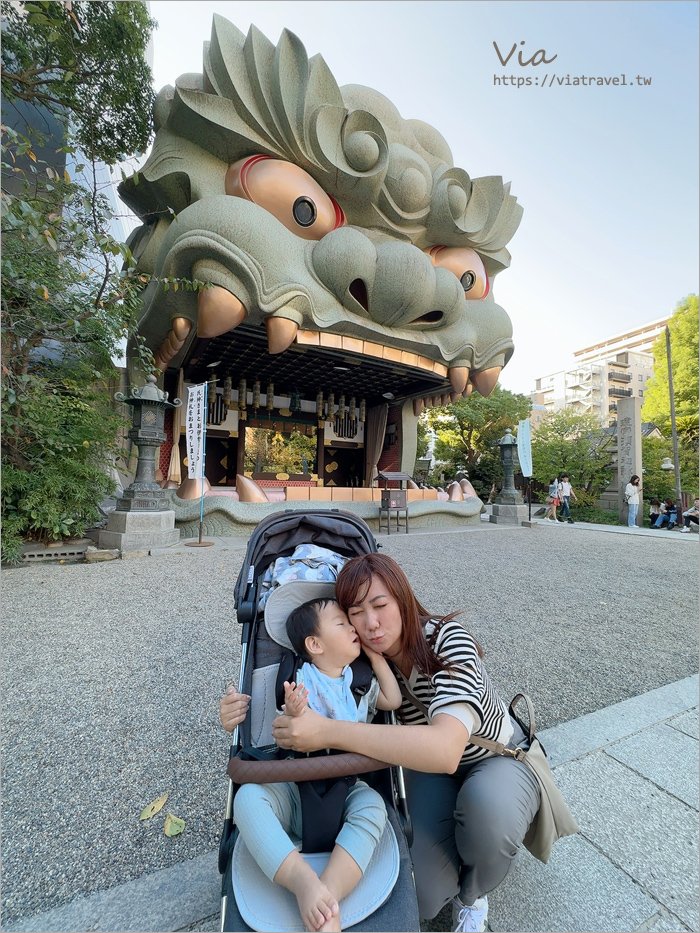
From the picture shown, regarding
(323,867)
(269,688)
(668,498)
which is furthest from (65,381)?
(668,498)

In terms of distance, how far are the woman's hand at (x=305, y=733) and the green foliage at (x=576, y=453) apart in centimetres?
1753

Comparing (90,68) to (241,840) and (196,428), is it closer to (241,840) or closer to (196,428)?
(196,428)

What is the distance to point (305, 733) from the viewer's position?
1.02 m

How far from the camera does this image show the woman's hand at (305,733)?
1.02m

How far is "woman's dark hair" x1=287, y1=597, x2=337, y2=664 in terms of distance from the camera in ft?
4.22

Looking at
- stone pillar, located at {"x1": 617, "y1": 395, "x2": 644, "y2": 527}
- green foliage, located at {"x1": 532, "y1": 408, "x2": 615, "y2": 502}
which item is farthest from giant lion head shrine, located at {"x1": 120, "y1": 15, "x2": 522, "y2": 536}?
green foliage, located at {"x1": 532, "y1": 408, "x2": 615, "y2": 502}

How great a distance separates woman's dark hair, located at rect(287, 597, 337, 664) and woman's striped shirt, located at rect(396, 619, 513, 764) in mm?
329

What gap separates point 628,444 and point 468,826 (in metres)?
15.9

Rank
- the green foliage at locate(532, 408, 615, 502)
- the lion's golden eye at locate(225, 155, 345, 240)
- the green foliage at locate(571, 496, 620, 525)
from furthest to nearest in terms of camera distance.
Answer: the green foliage at locate(532, 408, 615, 502), the green foliage at locate(571, 496, 620, 525), the lion's golden eye at locate(225, 155, 345, 240)

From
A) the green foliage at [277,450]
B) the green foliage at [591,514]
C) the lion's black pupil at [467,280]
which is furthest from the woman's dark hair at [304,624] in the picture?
the green foliage at [591,514]

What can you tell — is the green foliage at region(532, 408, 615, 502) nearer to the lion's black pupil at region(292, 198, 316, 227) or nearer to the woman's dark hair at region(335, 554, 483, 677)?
the lion's black pupil at region(292, 198, 316, 227)

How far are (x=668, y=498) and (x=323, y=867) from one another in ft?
57.8

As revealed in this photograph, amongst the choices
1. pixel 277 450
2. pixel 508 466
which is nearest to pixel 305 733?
pixel 508 466

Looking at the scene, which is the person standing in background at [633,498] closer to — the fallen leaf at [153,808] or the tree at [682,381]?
the tree at [682,381]
